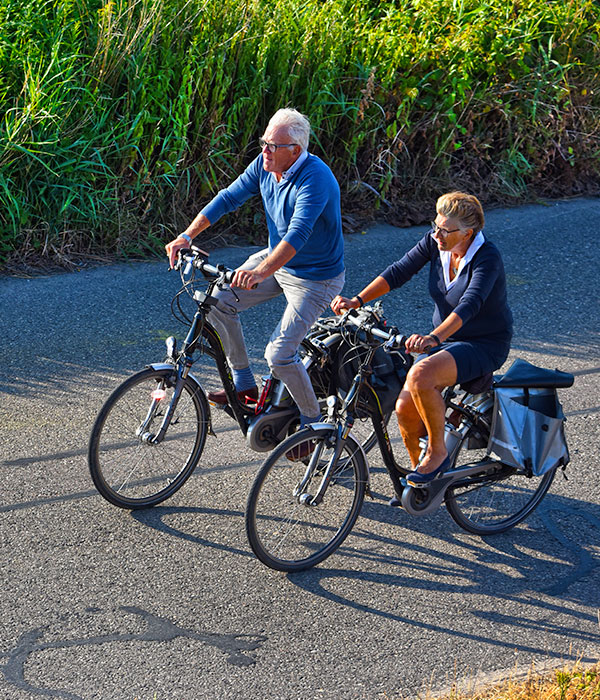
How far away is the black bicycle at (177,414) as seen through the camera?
4.81 m

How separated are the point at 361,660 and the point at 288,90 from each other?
7.01 meters

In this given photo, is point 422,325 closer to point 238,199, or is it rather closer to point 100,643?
point 238,199

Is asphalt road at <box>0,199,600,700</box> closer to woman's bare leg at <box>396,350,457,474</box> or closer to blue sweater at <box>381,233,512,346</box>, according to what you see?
woman's bare leg at <box>396,350,457,474</box>

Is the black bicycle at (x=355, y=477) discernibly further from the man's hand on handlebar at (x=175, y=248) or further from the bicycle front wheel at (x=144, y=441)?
the man's hand on handlebar at (x=175, y=248)

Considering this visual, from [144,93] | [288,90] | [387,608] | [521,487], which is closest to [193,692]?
[387,608]

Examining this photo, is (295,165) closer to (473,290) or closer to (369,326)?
(369,326)

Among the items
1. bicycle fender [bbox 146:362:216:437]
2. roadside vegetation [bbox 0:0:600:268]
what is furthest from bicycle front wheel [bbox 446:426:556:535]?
roadside vegetation [bbox 0:0:600:268]

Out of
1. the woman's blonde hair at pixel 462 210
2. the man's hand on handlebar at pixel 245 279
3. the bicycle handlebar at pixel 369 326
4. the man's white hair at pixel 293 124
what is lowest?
the bicycle handlebar at pixel 369 326

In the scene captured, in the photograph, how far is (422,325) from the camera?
7797mm

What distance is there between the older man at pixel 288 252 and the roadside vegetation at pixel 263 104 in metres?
3.85

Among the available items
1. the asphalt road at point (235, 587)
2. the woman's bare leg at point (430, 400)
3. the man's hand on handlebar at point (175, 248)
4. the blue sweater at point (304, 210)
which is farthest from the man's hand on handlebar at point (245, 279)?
the asphalt road at point (235, 587)

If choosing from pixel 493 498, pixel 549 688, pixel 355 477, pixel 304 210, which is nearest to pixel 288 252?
pixel 304 210

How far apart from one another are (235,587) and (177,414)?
38.5 inches

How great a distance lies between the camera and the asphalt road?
12.7 feet
